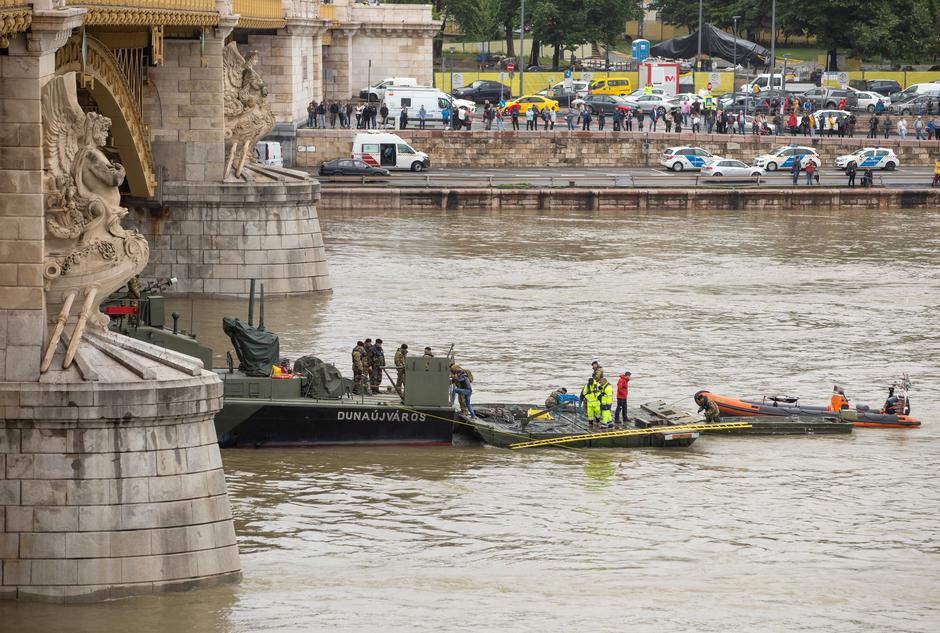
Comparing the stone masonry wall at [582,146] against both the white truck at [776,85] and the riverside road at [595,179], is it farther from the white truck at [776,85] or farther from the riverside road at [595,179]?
the white truck at [776,85]

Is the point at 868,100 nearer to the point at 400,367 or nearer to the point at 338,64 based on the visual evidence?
the point at 338,64

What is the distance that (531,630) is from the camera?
2248 cm

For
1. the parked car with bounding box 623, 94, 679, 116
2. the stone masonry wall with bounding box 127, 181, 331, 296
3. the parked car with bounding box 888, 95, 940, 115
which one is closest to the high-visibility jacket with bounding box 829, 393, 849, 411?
the stone masonry wall with bounding box 127, 181, 331, 296

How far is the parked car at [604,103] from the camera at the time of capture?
88.9 m

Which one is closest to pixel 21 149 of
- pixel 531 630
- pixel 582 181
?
pixel 531 630

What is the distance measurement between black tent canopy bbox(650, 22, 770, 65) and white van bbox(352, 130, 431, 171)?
3291 centimetres

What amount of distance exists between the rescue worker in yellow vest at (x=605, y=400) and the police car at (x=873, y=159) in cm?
4731

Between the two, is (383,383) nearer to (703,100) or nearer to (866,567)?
(866,567)

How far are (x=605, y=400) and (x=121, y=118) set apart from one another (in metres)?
11.2

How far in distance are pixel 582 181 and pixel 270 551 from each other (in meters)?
50.1

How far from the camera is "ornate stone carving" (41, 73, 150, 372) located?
2269 centimetres

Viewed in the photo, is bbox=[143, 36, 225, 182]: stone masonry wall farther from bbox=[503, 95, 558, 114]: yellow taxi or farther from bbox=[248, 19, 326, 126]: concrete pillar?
bbox=[503, 95, 558, 114]: yellow taxi

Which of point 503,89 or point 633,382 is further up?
point 503,89

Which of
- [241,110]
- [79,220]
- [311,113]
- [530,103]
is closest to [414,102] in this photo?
[530,103]
